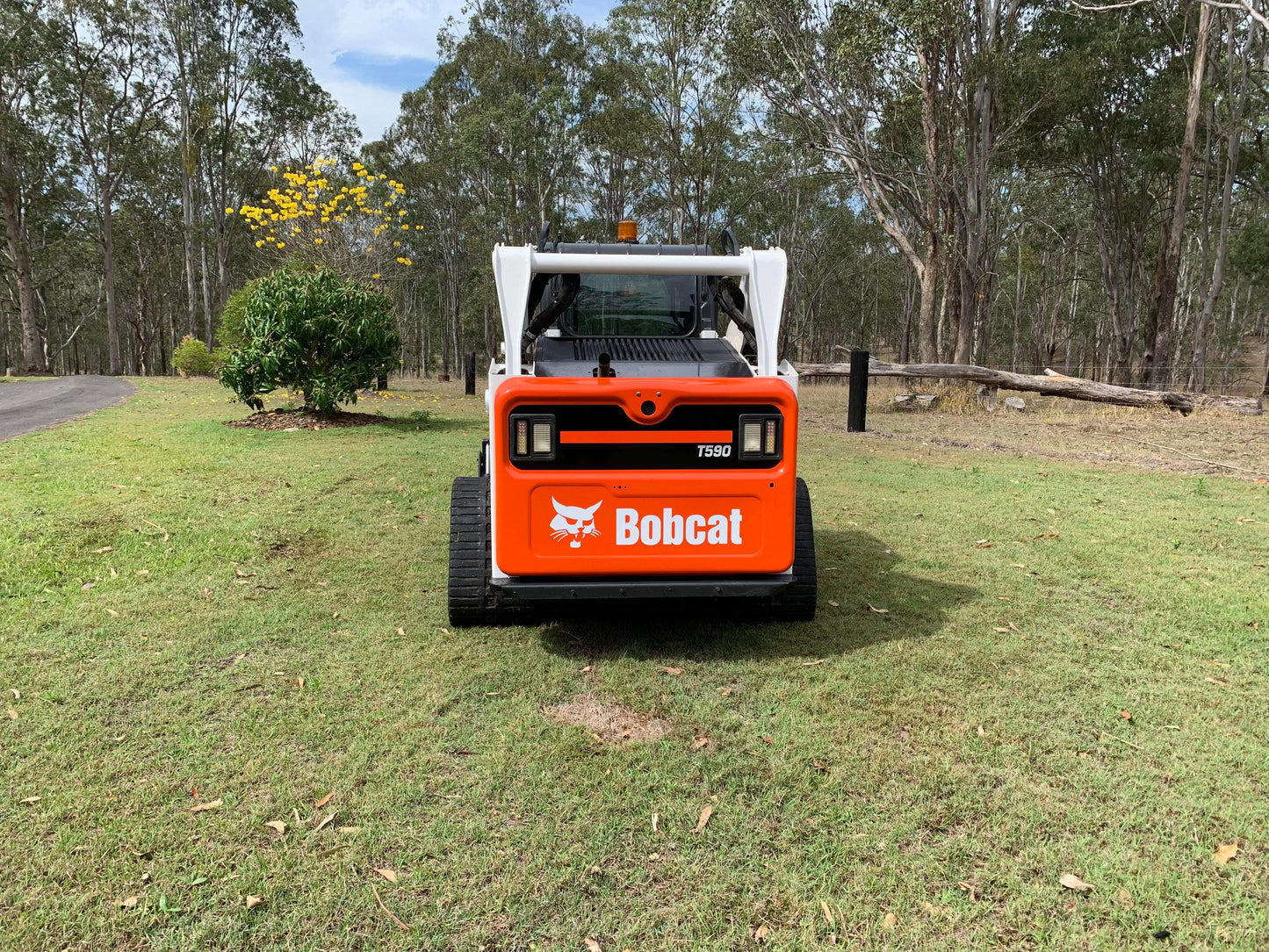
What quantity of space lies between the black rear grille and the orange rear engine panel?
1141mm

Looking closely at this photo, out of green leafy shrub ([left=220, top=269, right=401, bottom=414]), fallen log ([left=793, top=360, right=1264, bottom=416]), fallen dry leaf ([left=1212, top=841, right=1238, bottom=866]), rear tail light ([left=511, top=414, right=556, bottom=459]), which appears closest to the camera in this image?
fallen dry leaf ([left=1212, top=841, right=1238, bottom=866])

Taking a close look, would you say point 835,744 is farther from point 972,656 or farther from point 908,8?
point 908,8

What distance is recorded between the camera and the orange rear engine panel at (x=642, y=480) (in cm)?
356

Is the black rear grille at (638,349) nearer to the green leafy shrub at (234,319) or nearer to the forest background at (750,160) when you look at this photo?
the forest background at (750,160)

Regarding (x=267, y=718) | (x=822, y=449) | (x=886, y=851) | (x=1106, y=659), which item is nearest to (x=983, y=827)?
(x=886, y=851)

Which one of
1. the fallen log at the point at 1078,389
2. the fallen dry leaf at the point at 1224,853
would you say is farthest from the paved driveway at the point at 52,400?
the fallen log at the point at 1078,389

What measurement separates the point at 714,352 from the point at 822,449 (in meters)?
6.54

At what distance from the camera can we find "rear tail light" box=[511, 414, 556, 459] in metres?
3.55

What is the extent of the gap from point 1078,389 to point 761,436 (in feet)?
49.3

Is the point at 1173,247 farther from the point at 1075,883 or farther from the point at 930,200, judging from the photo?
the point at 1075,883

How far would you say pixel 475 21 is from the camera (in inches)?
1348

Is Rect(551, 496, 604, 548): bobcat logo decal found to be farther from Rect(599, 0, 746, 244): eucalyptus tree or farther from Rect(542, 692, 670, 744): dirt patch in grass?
Rect(599, 0, 746, 244): eucalyptus tree

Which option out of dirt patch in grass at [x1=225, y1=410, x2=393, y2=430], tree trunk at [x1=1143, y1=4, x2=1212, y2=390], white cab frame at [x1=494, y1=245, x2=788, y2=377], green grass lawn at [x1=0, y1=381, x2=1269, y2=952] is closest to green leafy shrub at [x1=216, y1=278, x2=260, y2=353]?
dirt patch in grass at [x1=225, y1=410, x2=393, y2=430]

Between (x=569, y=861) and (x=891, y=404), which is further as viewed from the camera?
(x=891, y=404)
